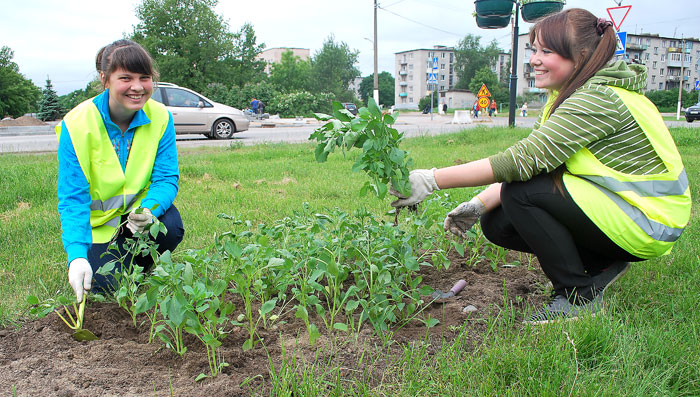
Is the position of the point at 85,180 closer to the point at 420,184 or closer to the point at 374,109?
the point at 374,109

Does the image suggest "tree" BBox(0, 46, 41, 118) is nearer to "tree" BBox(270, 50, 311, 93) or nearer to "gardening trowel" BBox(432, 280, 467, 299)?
"tree" BBox(270, 50, 311, 93)

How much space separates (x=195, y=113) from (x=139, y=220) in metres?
10.7

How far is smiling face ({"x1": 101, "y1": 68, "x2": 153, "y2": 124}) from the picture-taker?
2.37 metres

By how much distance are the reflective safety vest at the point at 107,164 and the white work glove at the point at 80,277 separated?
457 mm

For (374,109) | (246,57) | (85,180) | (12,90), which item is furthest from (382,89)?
(374,109)

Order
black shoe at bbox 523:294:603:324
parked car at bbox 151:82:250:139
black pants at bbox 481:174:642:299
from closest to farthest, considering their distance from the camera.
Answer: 1. black shoe at bbox 523:294:603:324
2. black pants at bbox 481:174:642:299
3. parked car at bbox 151:82:250:139

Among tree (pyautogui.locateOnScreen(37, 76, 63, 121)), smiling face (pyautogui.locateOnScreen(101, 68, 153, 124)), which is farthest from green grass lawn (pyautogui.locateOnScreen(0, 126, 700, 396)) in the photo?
tree (pyautogui.locateOnScreen(37, 76, 63, 121))

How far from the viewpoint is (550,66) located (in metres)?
2.04

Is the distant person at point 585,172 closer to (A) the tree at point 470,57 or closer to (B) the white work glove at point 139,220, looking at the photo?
(B) the white work glove at point 139,220

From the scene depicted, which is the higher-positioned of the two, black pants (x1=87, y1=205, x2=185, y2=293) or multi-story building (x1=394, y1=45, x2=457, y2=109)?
multi-story building (x1=394, y1=45, x2=457, y2=109)

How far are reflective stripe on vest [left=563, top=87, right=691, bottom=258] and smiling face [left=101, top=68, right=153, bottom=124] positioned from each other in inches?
79.8

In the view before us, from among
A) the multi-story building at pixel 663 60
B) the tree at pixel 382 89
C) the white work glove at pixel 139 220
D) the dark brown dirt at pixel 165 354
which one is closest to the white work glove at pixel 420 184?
the dark brown dirt at pixel 165 354

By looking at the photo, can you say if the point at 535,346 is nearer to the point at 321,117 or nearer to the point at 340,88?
the point at 321,117

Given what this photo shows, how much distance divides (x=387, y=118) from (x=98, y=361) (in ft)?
4.42
